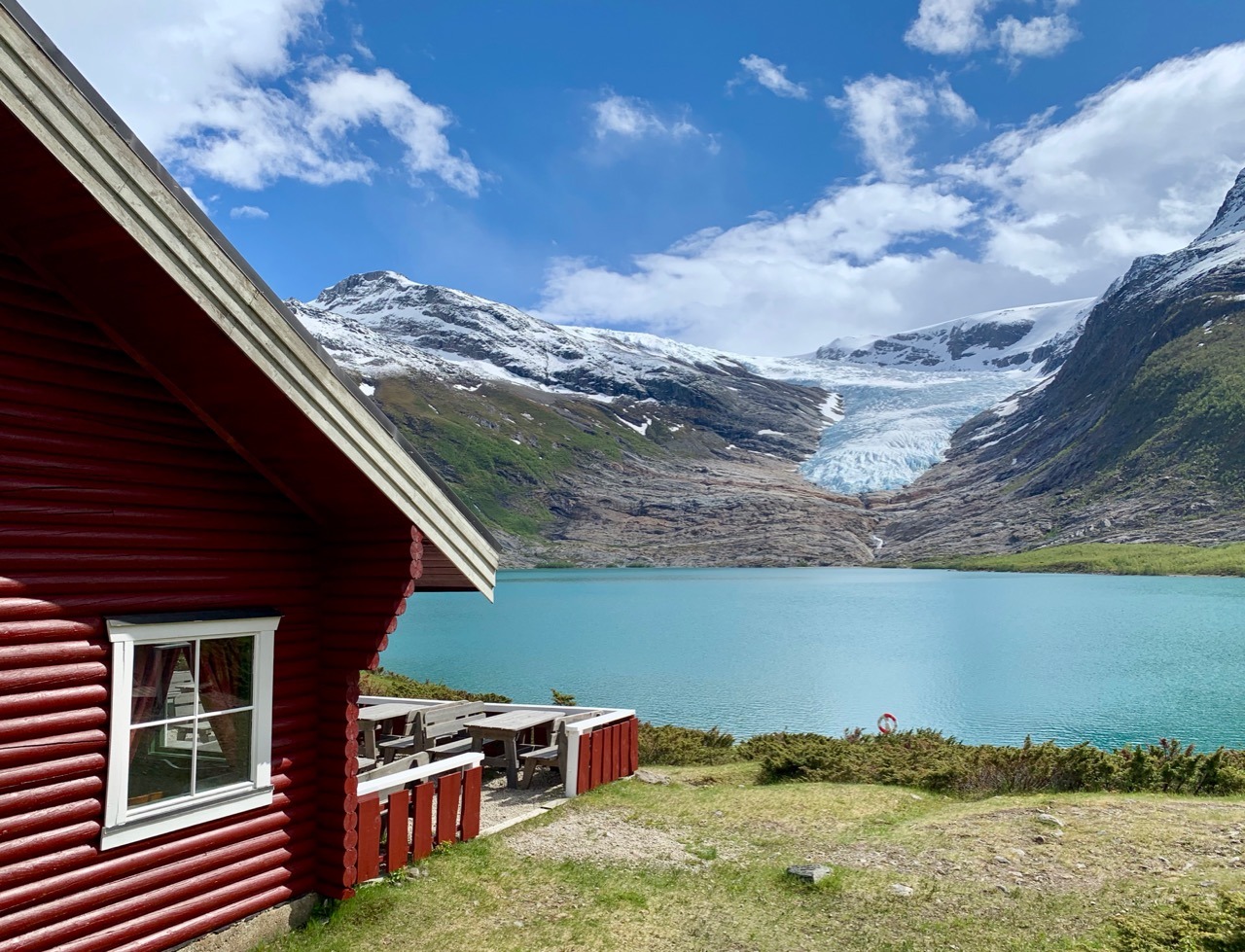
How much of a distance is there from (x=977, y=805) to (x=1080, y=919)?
4744 millimetres

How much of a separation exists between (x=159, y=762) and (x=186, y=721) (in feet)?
1.26

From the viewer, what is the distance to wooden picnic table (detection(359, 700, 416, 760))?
1384cm

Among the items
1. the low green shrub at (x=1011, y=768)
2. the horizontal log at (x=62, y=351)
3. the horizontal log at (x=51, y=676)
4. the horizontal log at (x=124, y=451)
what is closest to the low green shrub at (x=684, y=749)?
the low green shrub at (x=1011, y=768)

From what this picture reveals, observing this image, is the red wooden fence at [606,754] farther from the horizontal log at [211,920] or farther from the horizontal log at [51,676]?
the horizontal log at [51,676]

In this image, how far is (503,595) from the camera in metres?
81.1

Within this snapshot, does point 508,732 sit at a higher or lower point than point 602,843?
higher

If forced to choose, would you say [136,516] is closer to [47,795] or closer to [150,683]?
[150,683]

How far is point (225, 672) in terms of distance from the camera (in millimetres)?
7129

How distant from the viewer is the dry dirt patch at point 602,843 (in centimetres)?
989

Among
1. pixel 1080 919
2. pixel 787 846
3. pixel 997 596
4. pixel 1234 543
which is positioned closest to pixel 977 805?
pixel 787 846

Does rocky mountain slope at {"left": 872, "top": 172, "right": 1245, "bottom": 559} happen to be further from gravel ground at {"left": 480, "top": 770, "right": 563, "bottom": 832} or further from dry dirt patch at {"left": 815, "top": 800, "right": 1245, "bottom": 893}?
gravel ground at {"left": 480, "top": 770, "right": 563, "bottom": 832}

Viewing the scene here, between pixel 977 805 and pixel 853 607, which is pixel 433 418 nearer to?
pixel 853 607

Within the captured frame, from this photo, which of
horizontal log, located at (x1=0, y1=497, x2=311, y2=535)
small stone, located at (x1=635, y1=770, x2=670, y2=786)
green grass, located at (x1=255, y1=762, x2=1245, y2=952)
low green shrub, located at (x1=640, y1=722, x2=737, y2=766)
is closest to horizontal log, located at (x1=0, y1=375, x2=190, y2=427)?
horizontal log, located at (x1=0, y1=497, x2=311, y2=535)

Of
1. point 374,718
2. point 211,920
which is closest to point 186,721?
point 211,920
